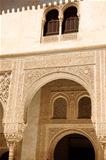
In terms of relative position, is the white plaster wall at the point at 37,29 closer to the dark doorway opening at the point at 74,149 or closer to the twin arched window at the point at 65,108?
the twin arched window at the point at 65,108

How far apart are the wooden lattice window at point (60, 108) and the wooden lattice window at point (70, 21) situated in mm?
1960

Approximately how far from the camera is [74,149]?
8.79 metres

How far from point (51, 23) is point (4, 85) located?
1.90 m

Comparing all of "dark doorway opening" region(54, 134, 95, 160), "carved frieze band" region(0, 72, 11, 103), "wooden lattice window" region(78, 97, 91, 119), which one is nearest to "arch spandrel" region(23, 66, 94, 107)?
"carved frieze band" region(0, 72, 11, 103)

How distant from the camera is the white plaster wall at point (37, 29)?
23.1 ft

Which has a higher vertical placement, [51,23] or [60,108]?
[51,23]

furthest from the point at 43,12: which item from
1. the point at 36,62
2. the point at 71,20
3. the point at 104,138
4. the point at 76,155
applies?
the point at 76,155

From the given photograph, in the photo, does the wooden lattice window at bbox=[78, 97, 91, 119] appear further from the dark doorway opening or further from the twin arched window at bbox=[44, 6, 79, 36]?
the twin arched window at bbox=[44, 6, 79, 36]

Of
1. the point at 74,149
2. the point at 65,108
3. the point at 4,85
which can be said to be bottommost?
the point at 74,149

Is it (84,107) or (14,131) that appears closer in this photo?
(14,131)

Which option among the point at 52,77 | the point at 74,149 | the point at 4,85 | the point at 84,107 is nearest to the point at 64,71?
the point at 52,77

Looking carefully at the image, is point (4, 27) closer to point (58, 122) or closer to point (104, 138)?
point (58, 122)

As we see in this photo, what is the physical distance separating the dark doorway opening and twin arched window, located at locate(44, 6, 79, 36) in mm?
2820

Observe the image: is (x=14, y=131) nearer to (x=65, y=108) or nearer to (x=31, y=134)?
(x=31, y=134)
